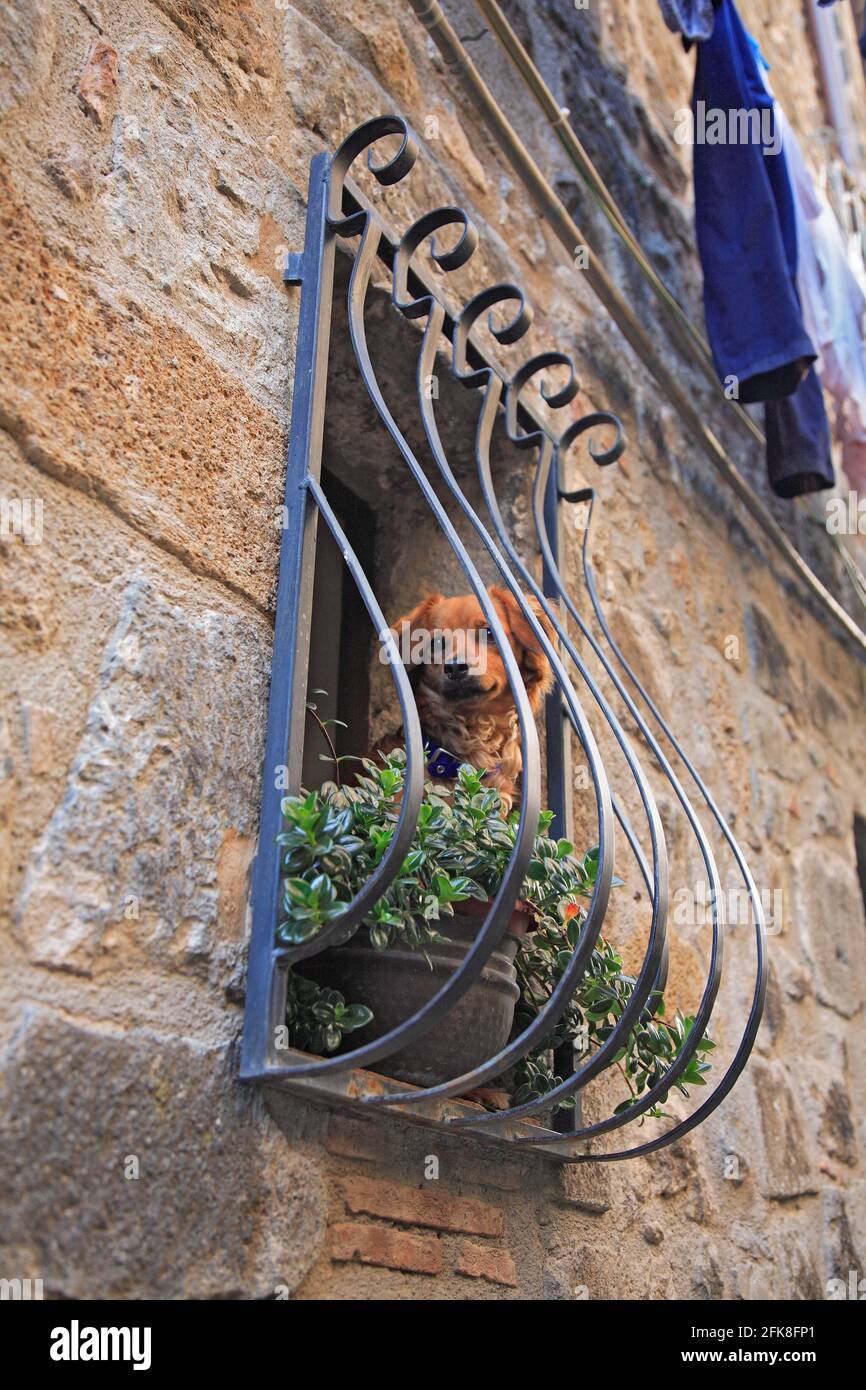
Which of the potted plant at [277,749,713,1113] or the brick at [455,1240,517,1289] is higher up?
the potted plant at [277,749,713,1113]

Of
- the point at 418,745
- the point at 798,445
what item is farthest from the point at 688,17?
the point at 418,745

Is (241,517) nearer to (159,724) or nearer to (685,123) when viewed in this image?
(159,724)

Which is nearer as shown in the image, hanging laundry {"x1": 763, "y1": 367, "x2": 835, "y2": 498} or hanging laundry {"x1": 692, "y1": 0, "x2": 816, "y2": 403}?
hanging laundry {"x1": 692, "y1": 0, "x2": 816, "y2": 403}

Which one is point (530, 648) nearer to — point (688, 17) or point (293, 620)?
point (293, 620)

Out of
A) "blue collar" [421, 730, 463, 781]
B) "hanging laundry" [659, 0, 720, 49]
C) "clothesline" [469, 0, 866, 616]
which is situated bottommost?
"blue collar" [421, 730, 463, 781]

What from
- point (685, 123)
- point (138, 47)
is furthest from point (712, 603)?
point (138, 47)

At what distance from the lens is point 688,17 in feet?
10.7

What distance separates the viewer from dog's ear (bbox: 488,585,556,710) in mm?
2254

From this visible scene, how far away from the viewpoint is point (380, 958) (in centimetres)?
153

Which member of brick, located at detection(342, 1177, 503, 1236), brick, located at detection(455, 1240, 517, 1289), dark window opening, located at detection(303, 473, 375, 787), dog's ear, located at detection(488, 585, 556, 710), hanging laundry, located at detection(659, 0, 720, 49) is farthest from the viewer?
hanging laundry, located at detection(659, 0, 720, 49)

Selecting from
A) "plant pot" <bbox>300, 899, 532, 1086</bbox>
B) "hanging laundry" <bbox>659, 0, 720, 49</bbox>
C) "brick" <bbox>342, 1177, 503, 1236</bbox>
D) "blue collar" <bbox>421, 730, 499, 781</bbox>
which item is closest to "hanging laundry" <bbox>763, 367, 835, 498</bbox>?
"hanging laundry" <bbox>659, 0, 720, 49</bbox>

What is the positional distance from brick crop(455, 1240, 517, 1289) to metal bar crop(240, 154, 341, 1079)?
50 centimetres

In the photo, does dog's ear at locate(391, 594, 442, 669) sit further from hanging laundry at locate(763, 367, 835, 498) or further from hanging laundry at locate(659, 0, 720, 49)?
hanging laundry at locate(659, 0, 720, 49)
